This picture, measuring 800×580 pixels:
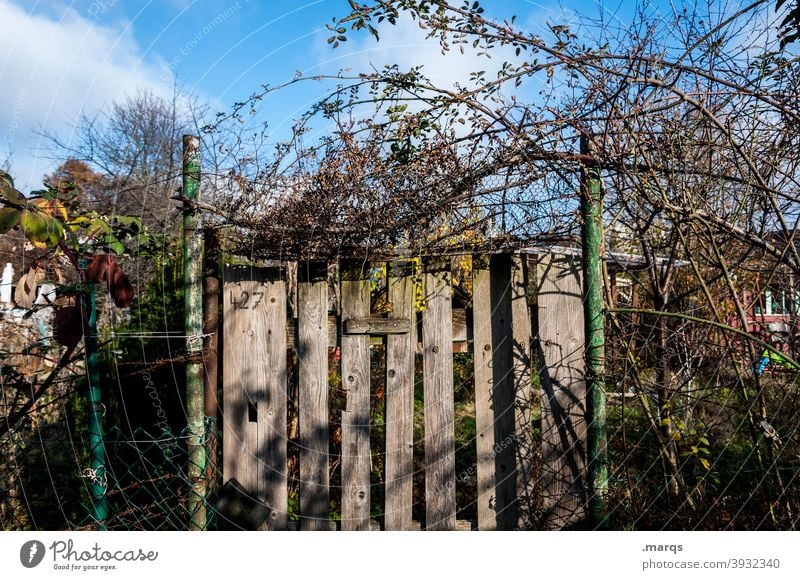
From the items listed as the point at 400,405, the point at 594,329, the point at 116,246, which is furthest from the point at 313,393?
the point at 594,329

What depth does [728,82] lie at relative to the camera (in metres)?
2.77

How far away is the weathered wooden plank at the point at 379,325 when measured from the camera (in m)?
2.96

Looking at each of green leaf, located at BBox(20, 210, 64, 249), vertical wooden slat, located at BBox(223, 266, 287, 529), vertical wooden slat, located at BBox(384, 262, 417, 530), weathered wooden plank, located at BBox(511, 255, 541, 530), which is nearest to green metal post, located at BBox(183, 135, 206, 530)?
vertical wooden slat, located at BBox(223, 266, 287, 529)

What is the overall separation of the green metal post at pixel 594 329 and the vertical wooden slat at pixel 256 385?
1.46 metres

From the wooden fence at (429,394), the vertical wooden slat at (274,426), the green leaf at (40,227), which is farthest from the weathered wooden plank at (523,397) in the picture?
the green leaf at (40,227)

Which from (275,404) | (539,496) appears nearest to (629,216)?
(539,496)

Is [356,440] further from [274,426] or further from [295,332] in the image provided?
[295,332]

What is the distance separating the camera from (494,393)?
2947 millimetres

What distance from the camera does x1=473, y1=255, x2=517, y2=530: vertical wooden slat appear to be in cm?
291

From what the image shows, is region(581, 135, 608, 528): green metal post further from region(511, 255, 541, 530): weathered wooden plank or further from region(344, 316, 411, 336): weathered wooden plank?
region(344, 316, 411, 336): weathered wooden plank

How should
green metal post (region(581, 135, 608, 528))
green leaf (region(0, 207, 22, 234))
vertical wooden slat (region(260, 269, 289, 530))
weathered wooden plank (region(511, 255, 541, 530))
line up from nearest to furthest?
1. green leaf (region(0, 207, 22, 234))
2. green metal post (region(581, 135, 608, 528))
3. weathered wooden plank (region(511, 255, 541, 530))
4. vertical wooden slat (region(260, 269, 289, 530))

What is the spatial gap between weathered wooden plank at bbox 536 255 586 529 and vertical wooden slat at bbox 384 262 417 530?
24.8 inches

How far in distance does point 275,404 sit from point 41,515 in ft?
6.39
